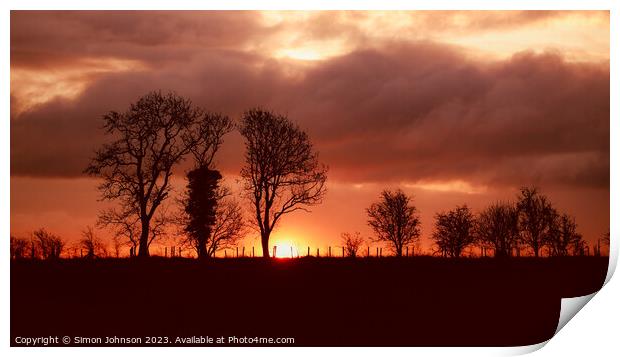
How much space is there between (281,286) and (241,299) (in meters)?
0.97

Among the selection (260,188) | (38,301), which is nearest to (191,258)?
(260,188)

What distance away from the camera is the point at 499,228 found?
1012 inches

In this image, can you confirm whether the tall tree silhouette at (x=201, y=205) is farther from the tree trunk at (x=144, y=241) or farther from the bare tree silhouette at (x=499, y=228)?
the bare tree silhouette at (x=499, y=228)

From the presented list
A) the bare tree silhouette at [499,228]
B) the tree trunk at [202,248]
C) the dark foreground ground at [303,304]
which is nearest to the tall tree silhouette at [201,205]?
the tree trunk at [202,248]

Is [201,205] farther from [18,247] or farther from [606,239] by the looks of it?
[606,239]

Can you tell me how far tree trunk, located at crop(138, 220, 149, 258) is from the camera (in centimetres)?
2168

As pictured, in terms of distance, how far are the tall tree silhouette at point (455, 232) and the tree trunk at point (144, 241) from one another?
7111mm

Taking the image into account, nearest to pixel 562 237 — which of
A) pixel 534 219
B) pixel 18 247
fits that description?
pixel 534 219

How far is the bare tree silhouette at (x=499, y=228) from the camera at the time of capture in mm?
21977

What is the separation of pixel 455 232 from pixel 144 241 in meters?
9.15

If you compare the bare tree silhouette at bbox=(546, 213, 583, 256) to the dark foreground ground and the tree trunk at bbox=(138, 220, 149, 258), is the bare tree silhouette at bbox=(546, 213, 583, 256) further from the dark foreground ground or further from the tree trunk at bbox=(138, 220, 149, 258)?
the tree trunk at bbox=(138, 220, 149, 258)

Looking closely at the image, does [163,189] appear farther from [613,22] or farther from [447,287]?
[613,22]

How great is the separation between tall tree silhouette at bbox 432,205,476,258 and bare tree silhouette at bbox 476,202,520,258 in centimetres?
28

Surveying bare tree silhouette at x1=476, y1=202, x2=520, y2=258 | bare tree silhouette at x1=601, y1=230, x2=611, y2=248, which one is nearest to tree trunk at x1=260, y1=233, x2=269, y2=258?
bare tree silhouette at x1=476, y1=202, x2=520, y2=258
